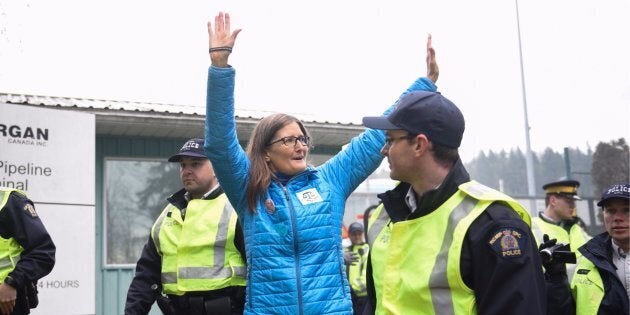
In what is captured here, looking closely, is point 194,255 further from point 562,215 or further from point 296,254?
point 562,215

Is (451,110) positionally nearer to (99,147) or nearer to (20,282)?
(20,282)

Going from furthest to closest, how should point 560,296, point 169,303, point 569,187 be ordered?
point 569,187
point 169,303
point 560,296

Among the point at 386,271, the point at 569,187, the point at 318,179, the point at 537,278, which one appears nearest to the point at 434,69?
the point at 318,179

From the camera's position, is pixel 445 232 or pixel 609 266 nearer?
pixel 445 232

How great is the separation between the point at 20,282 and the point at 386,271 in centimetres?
338

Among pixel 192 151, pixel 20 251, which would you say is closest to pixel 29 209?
pixel 20 251

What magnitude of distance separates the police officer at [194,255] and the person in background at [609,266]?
2194 millimetres

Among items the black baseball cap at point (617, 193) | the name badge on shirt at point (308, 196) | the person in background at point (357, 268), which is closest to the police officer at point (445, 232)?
the name badge on shirt at point (308, 196)

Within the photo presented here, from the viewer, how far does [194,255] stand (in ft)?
14.6

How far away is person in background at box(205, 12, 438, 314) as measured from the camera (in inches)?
131

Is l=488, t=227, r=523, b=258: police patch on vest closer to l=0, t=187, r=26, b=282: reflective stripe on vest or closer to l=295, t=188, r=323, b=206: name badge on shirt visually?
l=295, t=188, r=323, b=206: name badge on shirt

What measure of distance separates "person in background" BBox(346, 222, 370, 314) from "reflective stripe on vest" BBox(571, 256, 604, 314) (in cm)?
635

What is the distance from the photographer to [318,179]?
3688 mm

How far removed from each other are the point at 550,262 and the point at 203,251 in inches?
83.2
